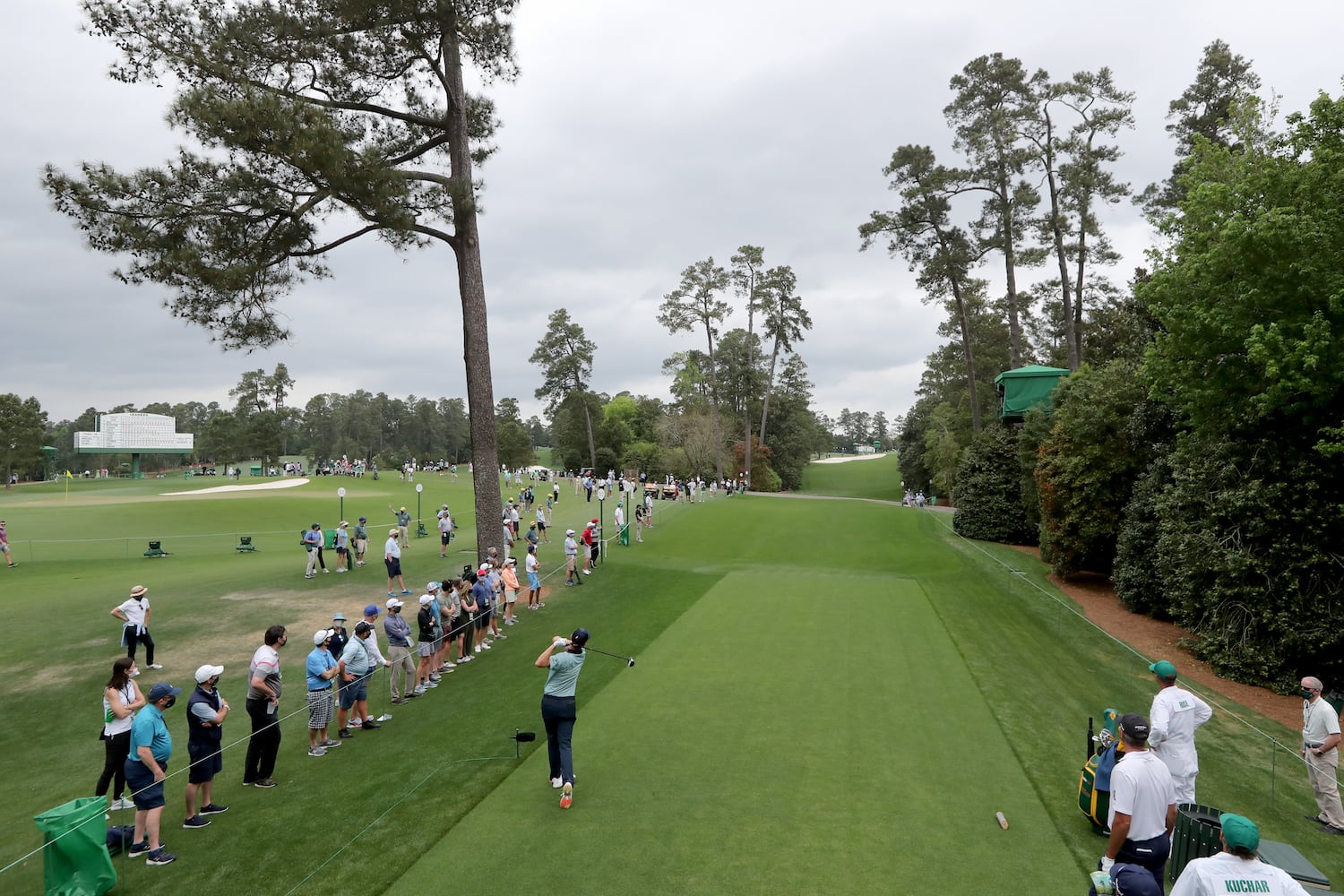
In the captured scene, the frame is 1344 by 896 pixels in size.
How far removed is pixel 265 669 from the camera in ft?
25.1

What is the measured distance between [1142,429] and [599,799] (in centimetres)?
1852

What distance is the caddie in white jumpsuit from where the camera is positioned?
6109mm

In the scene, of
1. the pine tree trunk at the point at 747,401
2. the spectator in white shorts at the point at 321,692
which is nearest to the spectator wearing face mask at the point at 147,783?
the spectator in white shorts at the point at 321,692

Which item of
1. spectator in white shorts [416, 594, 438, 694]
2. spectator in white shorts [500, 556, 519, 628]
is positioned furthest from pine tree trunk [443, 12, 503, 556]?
spectator in white shorts [416, 594, 438, 694]

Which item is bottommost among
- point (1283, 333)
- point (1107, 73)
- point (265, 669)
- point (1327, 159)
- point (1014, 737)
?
point (1014, 737)

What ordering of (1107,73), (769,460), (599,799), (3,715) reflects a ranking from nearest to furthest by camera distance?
(599,799)
(3,715)
(1107,73)
(769,460)

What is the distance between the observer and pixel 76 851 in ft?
18.1

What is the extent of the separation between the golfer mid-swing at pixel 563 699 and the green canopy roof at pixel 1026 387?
24.2 m

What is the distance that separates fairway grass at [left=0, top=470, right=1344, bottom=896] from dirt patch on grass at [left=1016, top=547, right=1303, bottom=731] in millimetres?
655

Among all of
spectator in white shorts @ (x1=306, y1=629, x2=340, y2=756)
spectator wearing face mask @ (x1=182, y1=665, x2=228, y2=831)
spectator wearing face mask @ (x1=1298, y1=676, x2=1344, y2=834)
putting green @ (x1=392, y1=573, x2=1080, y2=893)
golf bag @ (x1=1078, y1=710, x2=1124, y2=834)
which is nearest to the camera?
putting green @ (x1=392, y1=573, x2=1080, y2=893)

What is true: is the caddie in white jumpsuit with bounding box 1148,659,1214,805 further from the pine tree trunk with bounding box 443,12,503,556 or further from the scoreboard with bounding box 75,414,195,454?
the scoreboard with bounding box 75,414,195,454

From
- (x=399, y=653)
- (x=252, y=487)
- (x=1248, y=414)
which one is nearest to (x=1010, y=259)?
(x=1248, y=414)

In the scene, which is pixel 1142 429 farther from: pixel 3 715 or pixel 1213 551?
pixel 3 715

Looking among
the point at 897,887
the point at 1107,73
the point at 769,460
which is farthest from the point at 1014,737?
the point at 769,460
